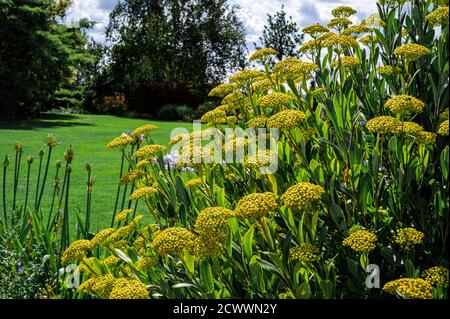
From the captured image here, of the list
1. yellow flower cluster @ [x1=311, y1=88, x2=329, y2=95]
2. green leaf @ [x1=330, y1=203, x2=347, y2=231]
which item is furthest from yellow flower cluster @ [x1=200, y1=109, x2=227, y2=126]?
green leaf @ [x1=330, y1=203, x2=347, y2=231]

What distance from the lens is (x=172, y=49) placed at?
2639 centimetres

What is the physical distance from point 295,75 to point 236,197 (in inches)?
22.8

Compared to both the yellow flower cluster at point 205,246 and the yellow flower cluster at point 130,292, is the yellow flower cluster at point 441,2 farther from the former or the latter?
the yellow flower cluster at point 130,292

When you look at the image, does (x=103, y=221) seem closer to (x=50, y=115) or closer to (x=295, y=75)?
(x=295, y=75)

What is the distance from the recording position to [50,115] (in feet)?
73.6

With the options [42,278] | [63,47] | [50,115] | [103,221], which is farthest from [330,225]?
[50,115]

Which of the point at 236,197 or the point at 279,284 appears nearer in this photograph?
the point at 279,284

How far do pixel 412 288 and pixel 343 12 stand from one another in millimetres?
1590

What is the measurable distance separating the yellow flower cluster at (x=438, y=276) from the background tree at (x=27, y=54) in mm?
18924

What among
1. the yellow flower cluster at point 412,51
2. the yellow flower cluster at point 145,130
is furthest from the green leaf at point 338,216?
the yellow flower cluster at point 145,130

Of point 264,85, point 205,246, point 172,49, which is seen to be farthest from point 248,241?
point 172,49

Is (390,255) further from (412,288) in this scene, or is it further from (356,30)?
(356,30)

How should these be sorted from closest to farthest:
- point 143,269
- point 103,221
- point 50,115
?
point 143,269 → point 103,221 → point 50,115

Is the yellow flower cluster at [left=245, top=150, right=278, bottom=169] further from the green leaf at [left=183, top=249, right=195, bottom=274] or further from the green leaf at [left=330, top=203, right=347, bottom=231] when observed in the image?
the green leaf at [left=183, top=249, right=195, bottom=274]
